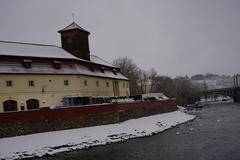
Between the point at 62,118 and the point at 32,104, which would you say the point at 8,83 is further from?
the point at 62,118

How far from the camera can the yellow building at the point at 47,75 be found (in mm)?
35281

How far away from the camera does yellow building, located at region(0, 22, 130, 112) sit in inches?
1389

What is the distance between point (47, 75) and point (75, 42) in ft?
36.0

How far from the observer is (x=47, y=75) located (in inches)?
1510

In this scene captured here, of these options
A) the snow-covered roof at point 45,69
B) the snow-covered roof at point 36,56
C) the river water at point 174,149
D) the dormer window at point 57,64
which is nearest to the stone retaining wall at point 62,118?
the river water at point 174,149

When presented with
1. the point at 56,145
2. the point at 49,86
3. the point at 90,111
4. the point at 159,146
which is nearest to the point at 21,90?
the point at 49,86

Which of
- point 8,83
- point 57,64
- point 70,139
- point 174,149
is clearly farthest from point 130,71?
point 174,149

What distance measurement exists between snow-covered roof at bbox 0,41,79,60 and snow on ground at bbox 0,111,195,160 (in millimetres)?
12824

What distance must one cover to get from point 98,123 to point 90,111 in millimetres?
1768

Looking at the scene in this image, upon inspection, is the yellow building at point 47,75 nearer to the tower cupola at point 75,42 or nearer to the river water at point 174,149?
the tower cupola at point 75,42

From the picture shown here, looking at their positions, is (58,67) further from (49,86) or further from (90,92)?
(90,92)

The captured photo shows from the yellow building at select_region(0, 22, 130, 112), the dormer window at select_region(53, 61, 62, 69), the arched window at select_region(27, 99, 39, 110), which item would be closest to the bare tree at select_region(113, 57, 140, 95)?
the yellow building at select_region(0, 22, 130, 112)

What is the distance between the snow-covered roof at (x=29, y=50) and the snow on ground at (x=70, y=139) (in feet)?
42.1

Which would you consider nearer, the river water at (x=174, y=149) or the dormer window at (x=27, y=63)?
the river water at (x=174, y=149)
